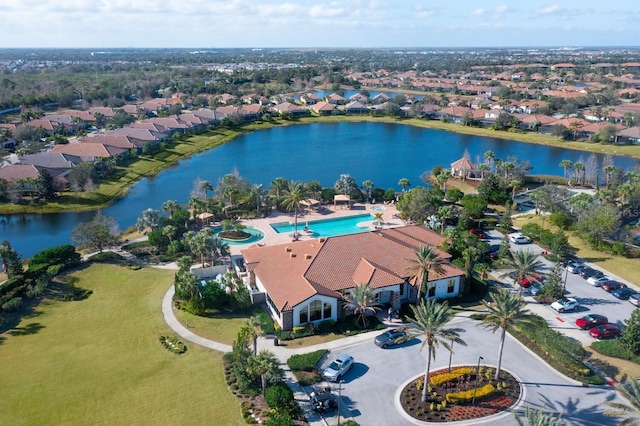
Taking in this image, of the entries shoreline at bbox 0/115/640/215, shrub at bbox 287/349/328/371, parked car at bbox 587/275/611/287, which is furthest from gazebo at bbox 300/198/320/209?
parked car at bbox 587/275/611/287

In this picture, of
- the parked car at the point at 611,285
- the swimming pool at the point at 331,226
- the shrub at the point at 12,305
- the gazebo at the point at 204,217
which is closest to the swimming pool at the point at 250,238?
the gazebo at the point at 204,217

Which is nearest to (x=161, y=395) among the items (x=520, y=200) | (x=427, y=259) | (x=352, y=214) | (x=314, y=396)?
(x=314, y=396)

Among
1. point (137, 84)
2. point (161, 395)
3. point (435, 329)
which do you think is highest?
point (137, 84)

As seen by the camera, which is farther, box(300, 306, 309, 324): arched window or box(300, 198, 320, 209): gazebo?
box(300, 198, 320, 209): gazebo

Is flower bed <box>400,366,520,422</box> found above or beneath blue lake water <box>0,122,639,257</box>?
beneath

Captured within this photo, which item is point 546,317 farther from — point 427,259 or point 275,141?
point 275,141

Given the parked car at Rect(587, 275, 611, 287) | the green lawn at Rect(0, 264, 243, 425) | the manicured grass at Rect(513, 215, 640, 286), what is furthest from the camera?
the manicured grass at Rect(513, 215, 640, 286)

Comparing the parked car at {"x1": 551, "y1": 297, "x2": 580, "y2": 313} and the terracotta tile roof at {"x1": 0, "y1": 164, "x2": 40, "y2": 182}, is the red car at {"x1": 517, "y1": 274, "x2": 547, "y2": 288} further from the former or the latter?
the terracotta tile roof at {"x1": 0, "y1": 164, "x2": 40, "y2": 182}
